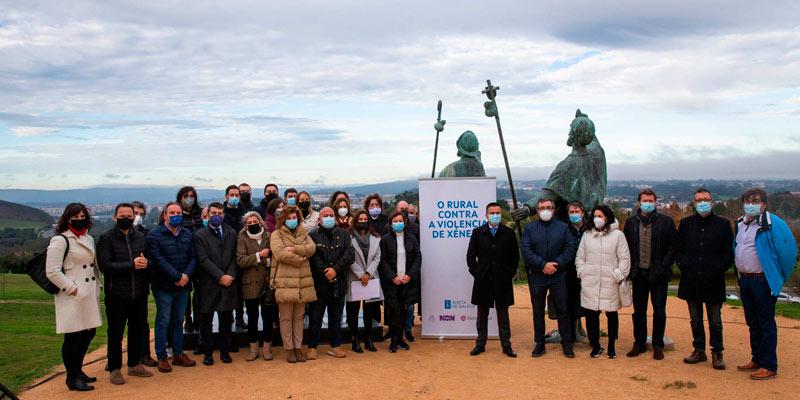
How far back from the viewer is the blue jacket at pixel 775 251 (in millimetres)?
7141

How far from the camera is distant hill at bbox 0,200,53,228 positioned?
71.1 m

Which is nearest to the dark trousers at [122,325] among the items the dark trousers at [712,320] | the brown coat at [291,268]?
the brown coat at [291,268]

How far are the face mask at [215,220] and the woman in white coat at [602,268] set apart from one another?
15.1 feet

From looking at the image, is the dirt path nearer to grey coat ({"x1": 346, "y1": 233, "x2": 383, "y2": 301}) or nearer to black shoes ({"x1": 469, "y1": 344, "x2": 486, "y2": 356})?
black shoes ({"x1": 469, "y1": 344, "x2": 486, "y2": 356})

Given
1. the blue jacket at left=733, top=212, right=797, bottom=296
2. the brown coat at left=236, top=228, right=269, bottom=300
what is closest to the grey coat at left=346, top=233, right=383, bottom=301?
the brown coat at left=236, top=228, right=269, bottom=300

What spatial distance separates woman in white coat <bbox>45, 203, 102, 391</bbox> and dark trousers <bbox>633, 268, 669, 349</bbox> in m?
6.47

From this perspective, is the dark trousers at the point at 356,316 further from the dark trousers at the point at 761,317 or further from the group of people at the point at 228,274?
the dark trousers at the point at 761,317

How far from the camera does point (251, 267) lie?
8.29 meters

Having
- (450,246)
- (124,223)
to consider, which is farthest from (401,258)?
(124,223)

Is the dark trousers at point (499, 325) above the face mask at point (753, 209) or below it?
below

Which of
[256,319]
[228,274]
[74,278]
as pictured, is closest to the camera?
[74,278]

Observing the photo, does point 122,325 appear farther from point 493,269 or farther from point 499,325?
point 499,325

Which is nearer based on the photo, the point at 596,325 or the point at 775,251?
the point at 775,251

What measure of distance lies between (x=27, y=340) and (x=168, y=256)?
4.39m
